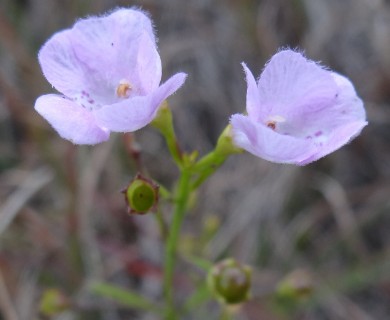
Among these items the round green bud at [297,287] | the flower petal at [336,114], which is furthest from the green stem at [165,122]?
the round green bud at [297,287]

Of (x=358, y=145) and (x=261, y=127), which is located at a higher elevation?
(x=261, y=127)

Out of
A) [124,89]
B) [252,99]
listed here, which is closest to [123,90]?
[124,89]

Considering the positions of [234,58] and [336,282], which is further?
[234,58]

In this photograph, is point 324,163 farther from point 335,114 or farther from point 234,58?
point 335,114

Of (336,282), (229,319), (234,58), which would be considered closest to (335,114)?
(229,319)

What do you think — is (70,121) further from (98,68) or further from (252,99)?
(252,99)

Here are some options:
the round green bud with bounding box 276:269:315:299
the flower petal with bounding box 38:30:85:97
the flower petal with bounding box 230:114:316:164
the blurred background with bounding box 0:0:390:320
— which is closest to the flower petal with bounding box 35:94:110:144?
the flower petal with bounding box 38:30:85:97
